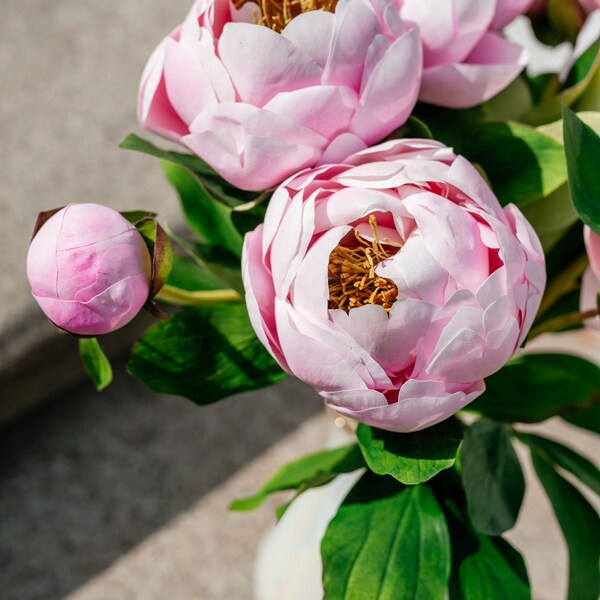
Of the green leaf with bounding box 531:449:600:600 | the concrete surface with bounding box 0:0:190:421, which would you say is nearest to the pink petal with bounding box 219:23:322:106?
the green leaf with bounding box 531:449:600:600

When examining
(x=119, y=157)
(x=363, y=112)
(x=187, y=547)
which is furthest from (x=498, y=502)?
(x=119, y=157)

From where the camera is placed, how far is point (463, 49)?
0.24 m

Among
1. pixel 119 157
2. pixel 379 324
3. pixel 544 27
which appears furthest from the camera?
pixel 119 157

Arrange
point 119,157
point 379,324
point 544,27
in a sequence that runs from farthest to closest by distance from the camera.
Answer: point 119,157
point 544,27
point 379,324

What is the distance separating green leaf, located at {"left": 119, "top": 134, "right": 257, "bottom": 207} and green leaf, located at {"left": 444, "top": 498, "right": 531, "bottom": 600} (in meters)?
0.14

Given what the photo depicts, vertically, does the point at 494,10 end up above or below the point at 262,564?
above

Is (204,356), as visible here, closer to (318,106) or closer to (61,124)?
(318,106)

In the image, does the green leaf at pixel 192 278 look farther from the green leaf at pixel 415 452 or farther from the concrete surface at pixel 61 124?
the concrete surface at pixel 61 124

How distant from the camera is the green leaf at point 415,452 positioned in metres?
0.23

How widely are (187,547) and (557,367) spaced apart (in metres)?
0.29

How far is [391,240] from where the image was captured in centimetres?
22

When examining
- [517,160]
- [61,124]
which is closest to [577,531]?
[517,160]

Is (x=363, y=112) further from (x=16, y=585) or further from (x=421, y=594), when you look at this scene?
(x=16, y=585)

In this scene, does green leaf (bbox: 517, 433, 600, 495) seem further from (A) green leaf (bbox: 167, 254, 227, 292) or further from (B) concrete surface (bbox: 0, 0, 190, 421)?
(B) concrete surface (bbox: 0, 0, 190, 421)
